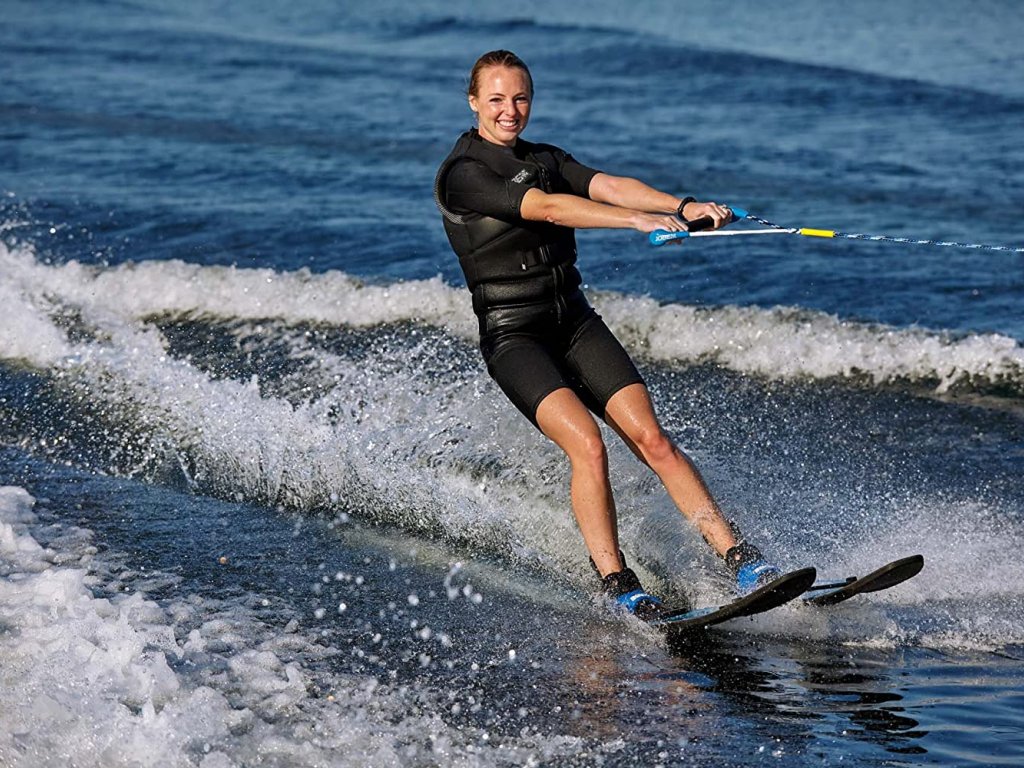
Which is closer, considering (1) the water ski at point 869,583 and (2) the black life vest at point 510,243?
(1) the water ski at point 869,583

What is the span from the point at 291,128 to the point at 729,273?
24.4 ft

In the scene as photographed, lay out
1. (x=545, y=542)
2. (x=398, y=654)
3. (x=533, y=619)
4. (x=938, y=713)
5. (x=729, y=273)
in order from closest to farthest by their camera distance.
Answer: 1. (x=938, y=713)
2. (x=398, y=654)
3. (x=533, y=619)
4. (x=545, y=542)
5. (x=729, y=273)

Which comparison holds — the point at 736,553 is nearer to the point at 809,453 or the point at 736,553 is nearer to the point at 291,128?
the point at 809,453

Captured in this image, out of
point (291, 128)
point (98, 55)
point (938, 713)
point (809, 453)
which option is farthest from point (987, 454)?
Result: point (98, 55)

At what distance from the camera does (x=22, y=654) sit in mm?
5066

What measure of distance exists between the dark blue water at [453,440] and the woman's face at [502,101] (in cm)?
190

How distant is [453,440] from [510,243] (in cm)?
202

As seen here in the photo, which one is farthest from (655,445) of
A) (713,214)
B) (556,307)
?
(713,214)

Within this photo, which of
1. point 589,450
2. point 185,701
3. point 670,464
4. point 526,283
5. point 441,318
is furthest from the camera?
point 441,318

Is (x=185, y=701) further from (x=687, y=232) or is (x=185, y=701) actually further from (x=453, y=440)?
(x=453, y=440)

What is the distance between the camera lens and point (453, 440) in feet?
24.5

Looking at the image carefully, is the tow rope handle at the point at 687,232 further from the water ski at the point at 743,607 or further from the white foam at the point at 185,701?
the white foam at the point at 185,701

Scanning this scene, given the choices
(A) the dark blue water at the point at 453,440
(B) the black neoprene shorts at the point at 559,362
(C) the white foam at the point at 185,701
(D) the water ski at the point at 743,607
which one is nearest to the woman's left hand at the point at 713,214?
(B) the black neoprene shorts at the point at 559,362

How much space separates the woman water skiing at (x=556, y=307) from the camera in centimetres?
546
